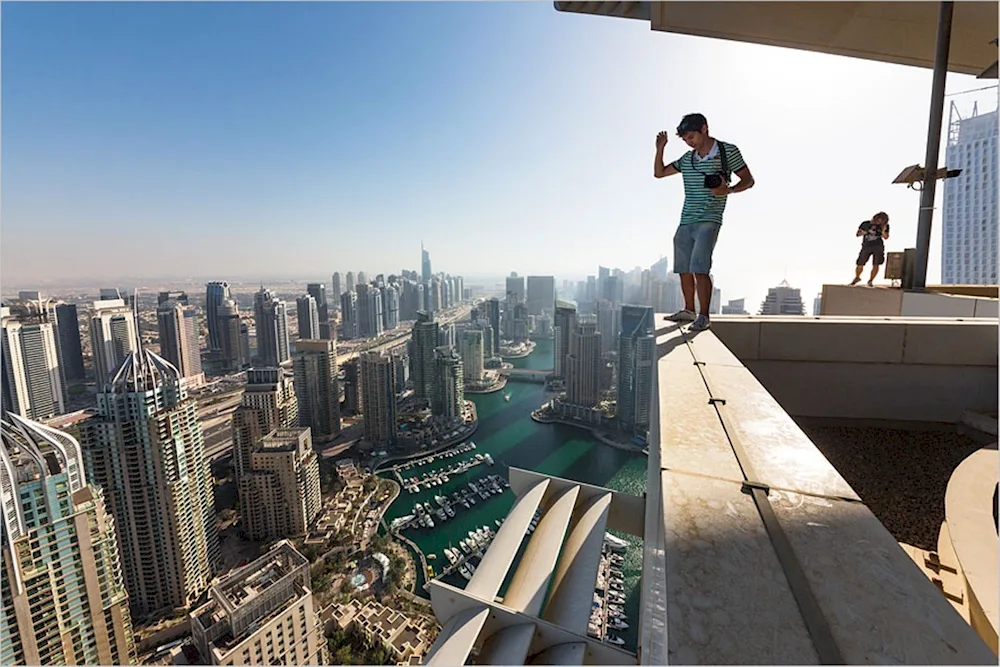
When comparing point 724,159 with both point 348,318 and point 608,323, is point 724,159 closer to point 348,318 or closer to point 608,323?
point 608,323

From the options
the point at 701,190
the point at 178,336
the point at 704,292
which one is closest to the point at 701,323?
the point at 704,292

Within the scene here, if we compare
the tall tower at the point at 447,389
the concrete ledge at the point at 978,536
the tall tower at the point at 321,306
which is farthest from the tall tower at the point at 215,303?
the concrete ledge at the point at 978,536

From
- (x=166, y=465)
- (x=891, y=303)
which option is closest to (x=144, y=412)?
(x=166, y=465)

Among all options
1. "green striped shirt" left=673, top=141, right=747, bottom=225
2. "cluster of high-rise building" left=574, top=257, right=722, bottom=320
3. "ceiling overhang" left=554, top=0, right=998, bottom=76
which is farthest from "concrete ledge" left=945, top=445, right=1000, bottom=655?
"cluster of high-rise building" left=574, top=257, right=722, bottom=320

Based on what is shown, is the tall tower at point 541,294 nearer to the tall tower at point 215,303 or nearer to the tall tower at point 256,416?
the tall tower at point 215,303

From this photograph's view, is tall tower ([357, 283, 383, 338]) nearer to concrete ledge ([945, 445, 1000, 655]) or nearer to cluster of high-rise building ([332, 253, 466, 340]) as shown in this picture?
cluster of high-rise building ([332, 253, 466, 340])

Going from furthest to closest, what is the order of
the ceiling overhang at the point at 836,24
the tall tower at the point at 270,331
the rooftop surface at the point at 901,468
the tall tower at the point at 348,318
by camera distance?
the tall tower at the point at 348,318, the tall tower at the point at 270,331, the ceiling overhang at the point at 836,24, the rooftop surface at the point at 901,468
